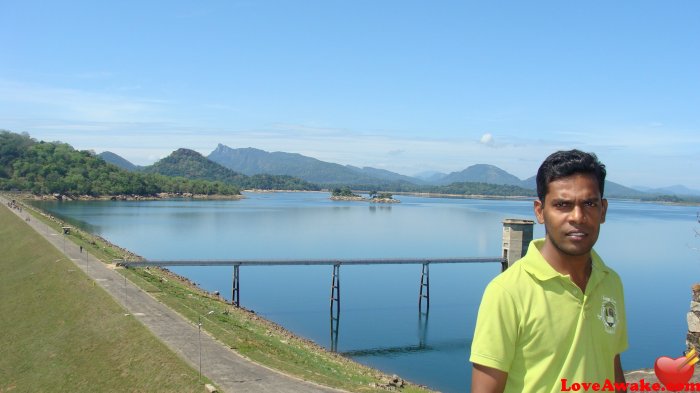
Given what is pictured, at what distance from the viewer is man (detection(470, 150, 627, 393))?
107 inches

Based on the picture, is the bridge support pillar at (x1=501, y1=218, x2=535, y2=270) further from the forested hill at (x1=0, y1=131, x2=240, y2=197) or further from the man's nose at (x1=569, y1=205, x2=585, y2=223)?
the forested hill at (x1=0, y1=131, x2=240, y2=197)

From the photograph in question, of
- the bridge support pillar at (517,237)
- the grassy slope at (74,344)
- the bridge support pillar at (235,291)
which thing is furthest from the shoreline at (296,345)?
the bridge support pillar at (517,237)

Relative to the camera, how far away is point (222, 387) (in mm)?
16344

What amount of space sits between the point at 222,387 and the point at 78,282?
19.1 meters

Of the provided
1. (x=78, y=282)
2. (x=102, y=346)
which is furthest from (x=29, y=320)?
(x=102, y=346)

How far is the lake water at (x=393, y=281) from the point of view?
31.7 metres

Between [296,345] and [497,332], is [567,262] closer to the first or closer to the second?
[497,332]

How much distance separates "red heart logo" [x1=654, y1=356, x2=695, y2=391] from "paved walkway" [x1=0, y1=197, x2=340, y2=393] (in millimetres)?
14010

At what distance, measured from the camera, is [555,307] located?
9.27 feet

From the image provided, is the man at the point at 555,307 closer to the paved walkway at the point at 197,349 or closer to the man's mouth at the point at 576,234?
the man's mouth at the point at 576,234

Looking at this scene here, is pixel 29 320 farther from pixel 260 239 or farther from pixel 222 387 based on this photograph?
pixel 260 239

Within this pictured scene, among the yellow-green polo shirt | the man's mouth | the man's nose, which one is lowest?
the yellow-green polo shirt

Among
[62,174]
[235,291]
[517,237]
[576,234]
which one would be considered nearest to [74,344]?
[235,291]

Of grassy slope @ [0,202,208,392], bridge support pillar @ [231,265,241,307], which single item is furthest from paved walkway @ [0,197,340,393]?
bridge support pillar @ [231,265,241,307]
